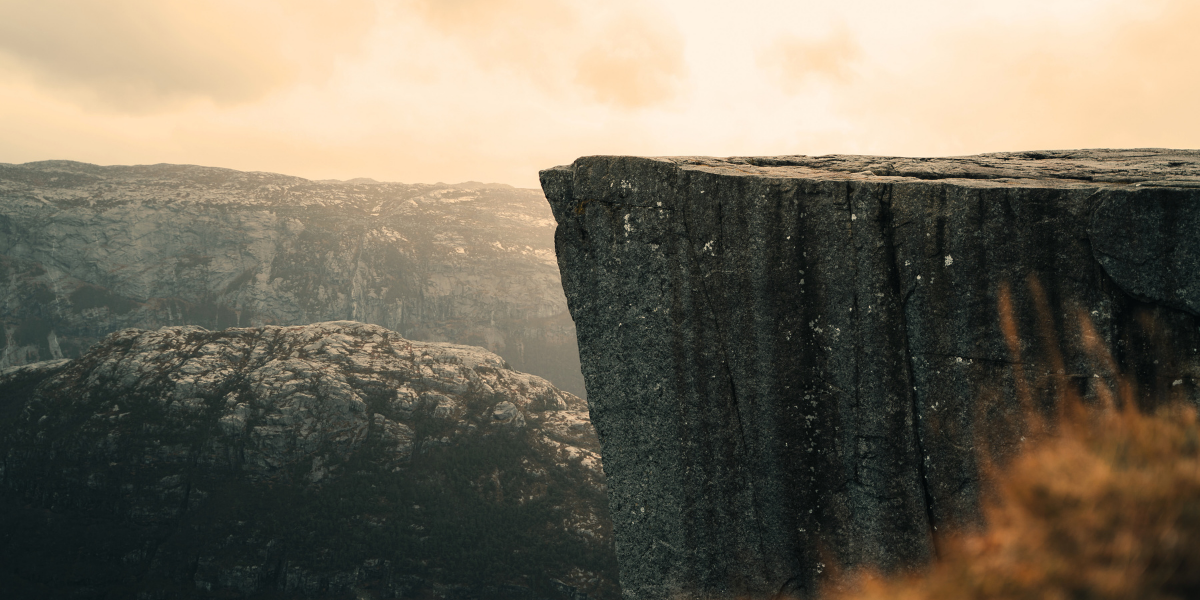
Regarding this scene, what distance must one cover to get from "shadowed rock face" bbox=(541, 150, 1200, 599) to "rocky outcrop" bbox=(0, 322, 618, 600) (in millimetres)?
109032

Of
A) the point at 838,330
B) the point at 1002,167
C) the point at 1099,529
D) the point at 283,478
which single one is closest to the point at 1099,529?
the point at 1099,529

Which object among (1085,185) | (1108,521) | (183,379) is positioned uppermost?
(1085,185)

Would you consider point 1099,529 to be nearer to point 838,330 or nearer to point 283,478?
point 838,330

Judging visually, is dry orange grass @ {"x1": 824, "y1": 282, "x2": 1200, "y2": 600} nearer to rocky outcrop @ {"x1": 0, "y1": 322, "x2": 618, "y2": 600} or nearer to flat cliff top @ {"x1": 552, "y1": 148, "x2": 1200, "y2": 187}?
flat cliff top @ {"x1": 552, "y1": 148, "x2": 1200, "y2": 187}

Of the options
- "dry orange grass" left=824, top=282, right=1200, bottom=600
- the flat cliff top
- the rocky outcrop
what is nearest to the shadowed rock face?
the flat cliff top

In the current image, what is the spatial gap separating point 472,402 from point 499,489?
85.2 feet

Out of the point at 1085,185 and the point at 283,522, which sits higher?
the point at 1085,185

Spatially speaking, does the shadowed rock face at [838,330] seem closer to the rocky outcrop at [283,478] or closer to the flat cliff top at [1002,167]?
the flat cliff top at [1002,167]

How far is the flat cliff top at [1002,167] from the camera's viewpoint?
11438mm

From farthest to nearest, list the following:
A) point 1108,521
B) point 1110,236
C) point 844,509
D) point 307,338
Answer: point 307,338 < point 844,509 < point 1110,236 < point 1108,521

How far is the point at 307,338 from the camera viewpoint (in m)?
146

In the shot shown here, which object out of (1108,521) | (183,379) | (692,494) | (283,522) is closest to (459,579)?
(283,522)

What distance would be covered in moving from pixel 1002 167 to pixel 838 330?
5655mm

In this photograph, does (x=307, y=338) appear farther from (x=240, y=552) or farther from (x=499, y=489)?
(x=499, y=489)
